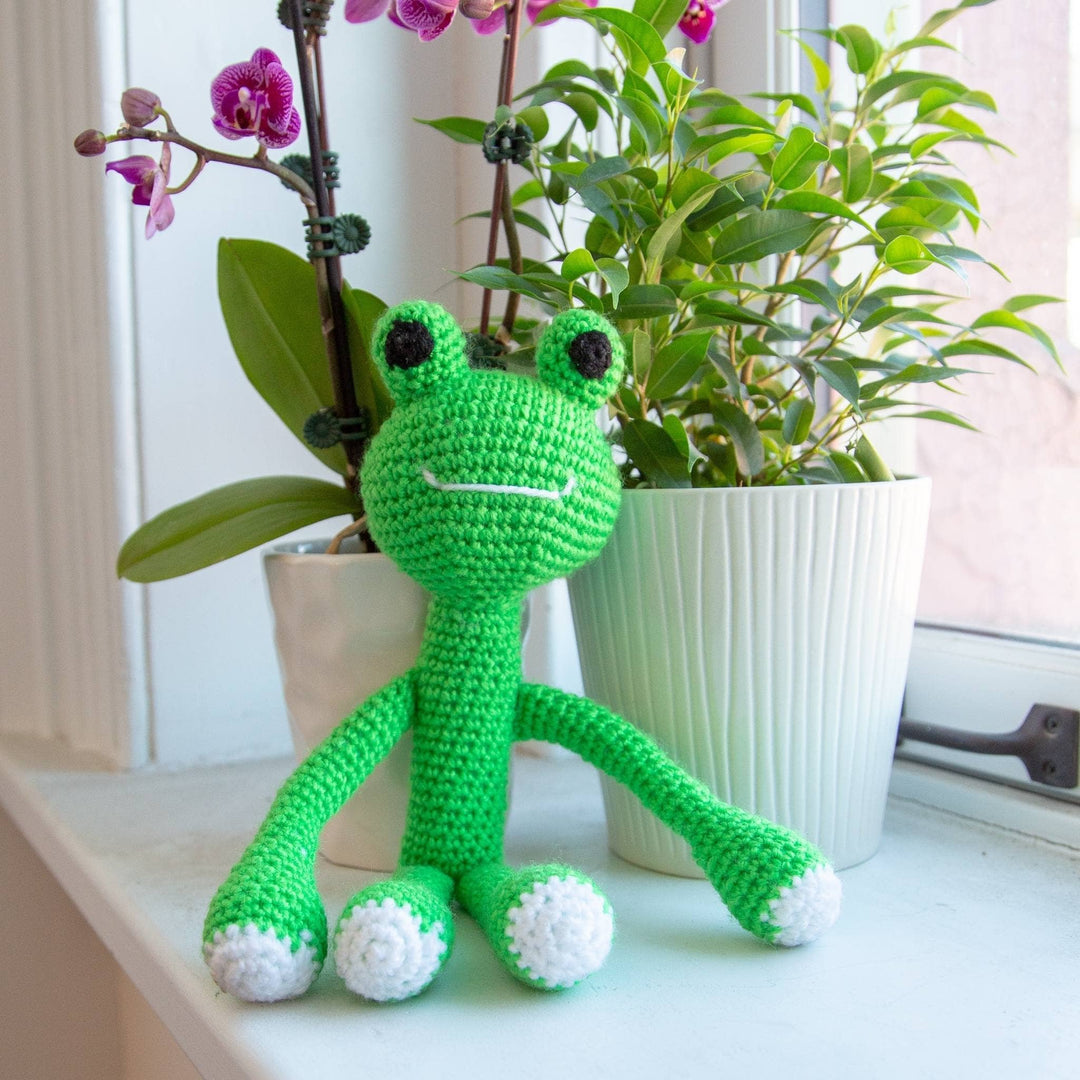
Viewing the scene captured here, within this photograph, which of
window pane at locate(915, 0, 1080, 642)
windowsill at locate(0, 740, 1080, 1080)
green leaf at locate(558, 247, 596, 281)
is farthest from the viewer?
window pane at locate(915, 0, 1080, 642)

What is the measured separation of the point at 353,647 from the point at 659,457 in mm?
187

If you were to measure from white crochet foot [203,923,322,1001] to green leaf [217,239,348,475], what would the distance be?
0.29 metres

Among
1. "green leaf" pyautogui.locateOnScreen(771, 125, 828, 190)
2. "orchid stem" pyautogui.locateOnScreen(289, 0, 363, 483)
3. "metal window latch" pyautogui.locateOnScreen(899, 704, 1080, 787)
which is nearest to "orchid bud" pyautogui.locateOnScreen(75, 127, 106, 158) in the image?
"orchid stem" pyautogui.locateOnScreen(289, 0, 363, 483)

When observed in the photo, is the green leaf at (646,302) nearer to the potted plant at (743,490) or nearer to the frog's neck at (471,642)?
the potted plant at (743,490)

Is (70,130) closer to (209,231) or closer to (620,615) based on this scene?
(209,231)

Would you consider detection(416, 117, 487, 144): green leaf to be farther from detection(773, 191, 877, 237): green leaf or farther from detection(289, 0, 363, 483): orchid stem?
detection(773, 191, 877, 237): green leaf

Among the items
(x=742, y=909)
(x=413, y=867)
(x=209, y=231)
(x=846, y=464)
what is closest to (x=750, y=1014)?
(x=742, y=909)

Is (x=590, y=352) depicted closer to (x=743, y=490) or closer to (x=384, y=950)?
(x=743, y=490)

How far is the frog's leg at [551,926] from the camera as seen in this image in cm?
41

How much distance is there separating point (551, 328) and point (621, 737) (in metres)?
0.19

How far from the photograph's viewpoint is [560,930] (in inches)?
16.1

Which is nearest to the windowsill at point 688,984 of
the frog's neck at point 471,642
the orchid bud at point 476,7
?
the frog's neck at point 471,642

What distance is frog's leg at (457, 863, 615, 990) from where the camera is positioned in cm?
41

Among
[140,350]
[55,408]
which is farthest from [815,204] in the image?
[55,408]
